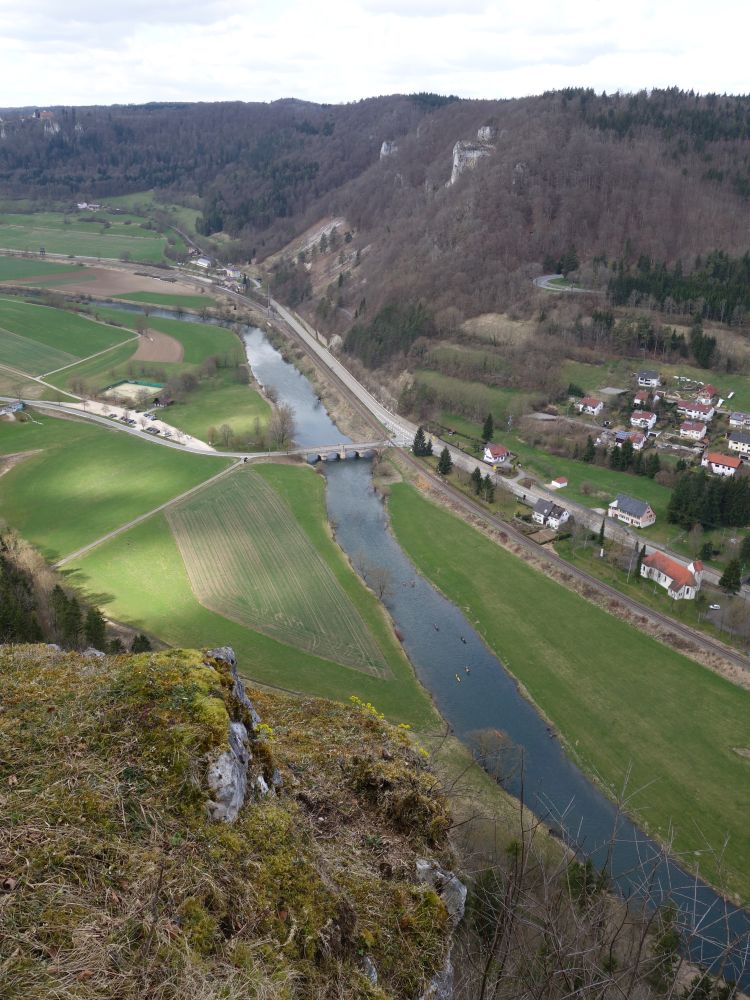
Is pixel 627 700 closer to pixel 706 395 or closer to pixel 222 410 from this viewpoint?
pixel 706 395

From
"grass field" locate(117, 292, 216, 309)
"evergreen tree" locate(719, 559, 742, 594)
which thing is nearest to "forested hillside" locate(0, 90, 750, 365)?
"grass field" locate(117, 292, 216, 309)

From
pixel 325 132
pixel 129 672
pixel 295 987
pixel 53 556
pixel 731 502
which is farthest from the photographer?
pixel 325 132

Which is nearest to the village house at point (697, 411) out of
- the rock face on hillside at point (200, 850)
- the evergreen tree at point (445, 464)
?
the evergreen tree at point (445, 464)

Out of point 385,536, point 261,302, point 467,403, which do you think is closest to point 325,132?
point 261,302

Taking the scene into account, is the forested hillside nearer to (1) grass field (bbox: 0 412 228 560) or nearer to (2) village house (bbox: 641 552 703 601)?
(1) grass field (bbox: 0 412 228 560)

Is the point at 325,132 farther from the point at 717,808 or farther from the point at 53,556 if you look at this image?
the point at 717,808

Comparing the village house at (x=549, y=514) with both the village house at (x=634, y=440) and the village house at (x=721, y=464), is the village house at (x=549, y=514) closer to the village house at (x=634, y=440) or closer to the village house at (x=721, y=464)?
the village house at (x=634, y=440)
